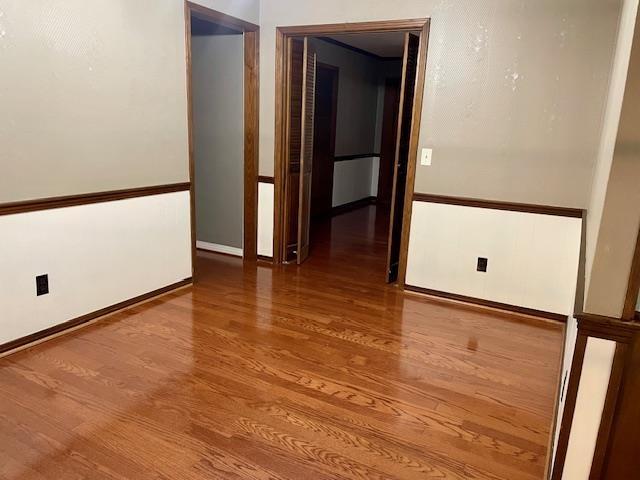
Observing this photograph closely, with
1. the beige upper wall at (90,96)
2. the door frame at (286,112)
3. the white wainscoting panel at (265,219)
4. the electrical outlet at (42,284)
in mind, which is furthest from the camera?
the white wainscoting panel at (265,219)

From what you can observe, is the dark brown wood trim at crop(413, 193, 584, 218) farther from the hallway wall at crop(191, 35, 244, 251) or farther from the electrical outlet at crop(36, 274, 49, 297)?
the electrical outlet at crop(36, 274, 49, 297)

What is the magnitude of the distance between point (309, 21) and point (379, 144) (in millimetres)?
4042

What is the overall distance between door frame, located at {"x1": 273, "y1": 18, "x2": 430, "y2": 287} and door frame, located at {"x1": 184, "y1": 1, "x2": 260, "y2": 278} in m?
0.20

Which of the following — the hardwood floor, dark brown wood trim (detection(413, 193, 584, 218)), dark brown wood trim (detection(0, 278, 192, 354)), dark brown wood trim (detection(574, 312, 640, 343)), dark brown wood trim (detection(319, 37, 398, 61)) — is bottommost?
the hardwood floor

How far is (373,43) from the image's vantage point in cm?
605

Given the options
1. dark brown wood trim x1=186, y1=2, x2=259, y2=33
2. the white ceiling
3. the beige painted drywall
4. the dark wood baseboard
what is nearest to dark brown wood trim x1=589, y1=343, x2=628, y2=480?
the beige painted drywall

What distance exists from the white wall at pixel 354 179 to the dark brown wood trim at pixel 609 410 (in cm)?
549

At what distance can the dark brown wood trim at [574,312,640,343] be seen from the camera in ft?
4.50

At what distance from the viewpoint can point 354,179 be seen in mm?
7359

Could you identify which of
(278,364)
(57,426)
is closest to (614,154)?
(278,364)

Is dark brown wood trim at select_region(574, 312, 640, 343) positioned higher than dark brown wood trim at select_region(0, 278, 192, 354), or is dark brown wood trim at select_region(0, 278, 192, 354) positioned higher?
dark brown wood trim at select_region(574, 312, 640, 343)

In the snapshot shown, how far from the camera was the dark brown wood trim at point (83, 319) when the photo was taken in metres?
2.63

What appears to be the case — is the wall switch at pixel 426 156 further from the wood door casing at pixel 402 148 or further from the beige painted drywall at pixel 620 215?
the beige painted drywall at pixel 620 215

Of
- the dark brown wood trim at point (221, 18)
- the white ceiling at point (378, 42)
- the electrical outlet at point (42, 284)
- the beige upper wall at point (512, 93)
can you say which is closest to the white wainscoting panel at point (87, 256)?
the electrical outlet at point (42, 284)
